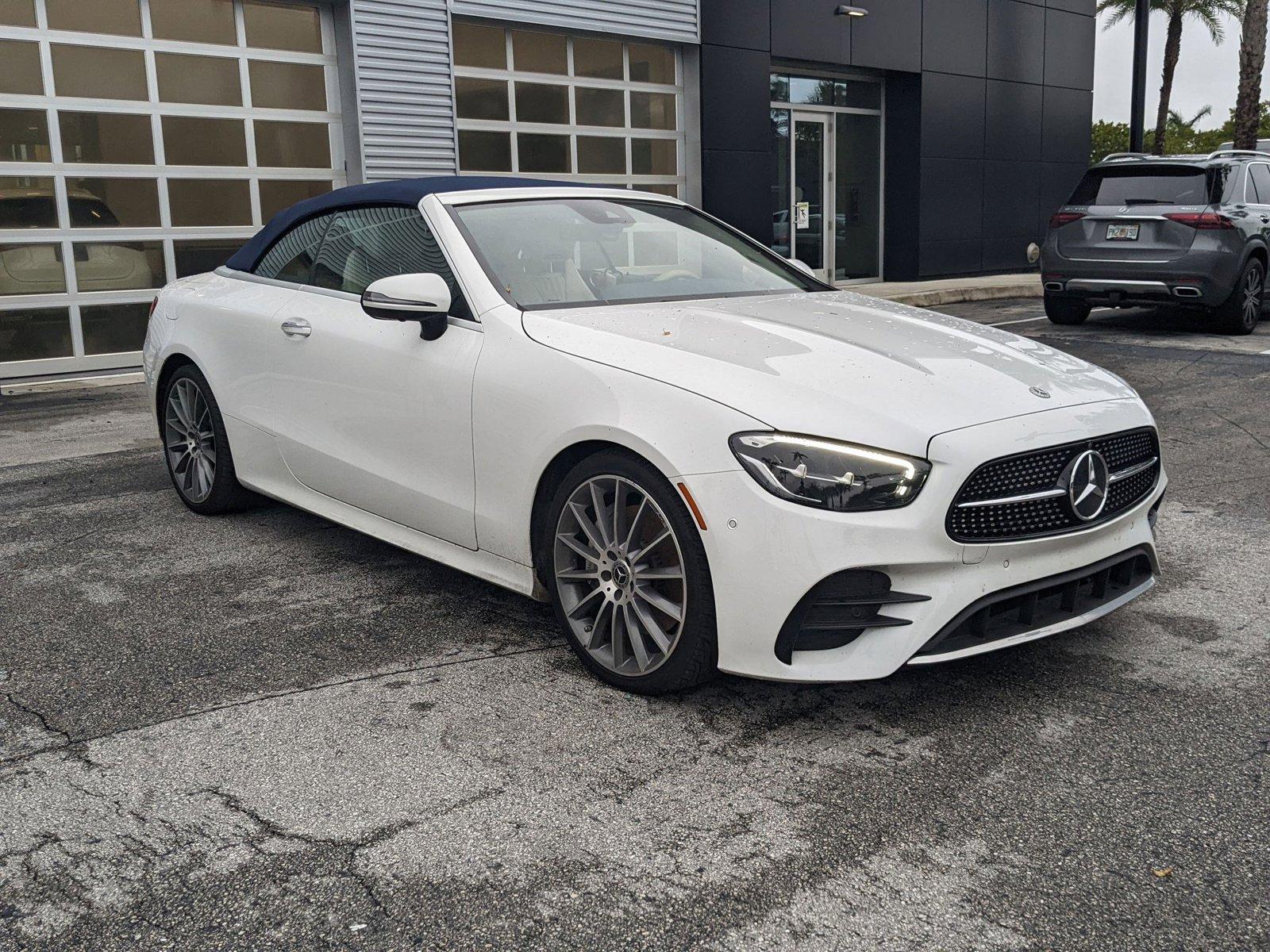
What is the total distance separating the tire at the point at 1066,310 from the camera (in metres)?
12.7

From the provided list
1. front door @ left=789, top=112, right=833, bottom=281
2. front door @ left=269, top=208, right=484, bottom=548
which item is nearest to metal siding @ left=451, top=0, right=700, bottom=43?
front door @ left=789, top=112, right=833, bottom=281

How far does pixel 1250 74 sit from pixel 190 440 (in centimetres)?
2448

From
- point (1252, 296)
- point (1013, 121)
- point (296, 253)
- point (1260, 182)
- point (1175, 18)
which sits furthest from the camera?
point (1175, 18)

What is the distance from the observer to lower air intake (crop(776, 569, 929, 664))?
3164 millimetres

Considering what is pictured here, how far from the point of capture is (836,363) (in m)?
3.58

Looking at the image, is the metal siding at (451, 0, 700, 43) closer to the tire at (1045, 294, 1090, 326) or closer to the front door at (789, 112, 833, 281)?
the front door at (789, 112, 833, 281)

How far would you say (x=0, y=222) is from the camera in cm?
1060

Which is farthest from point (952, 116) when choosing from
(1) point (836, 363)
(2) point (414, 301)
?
(1) point (836, 363)

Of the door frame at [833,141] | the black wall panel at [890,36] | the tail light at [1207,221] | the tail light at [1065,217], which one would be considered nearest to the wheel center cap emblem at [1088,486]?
the tail light at [1207,221]

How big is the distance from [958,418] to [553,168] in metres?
12.0

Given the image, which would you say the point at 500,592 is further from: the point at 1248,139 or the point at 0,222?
the point at 1248,139

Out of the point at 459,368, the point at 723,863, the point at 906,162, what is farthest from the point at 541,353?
the point at 906,162

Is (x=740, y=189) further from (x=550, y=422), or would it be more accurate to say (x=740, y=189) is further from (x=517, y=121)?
(x=550, y=422)

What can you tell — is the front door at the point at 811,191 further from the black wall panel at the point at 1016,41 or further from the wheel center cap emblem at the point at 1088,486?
the wheel center cap emblem at the point at 1088,486
